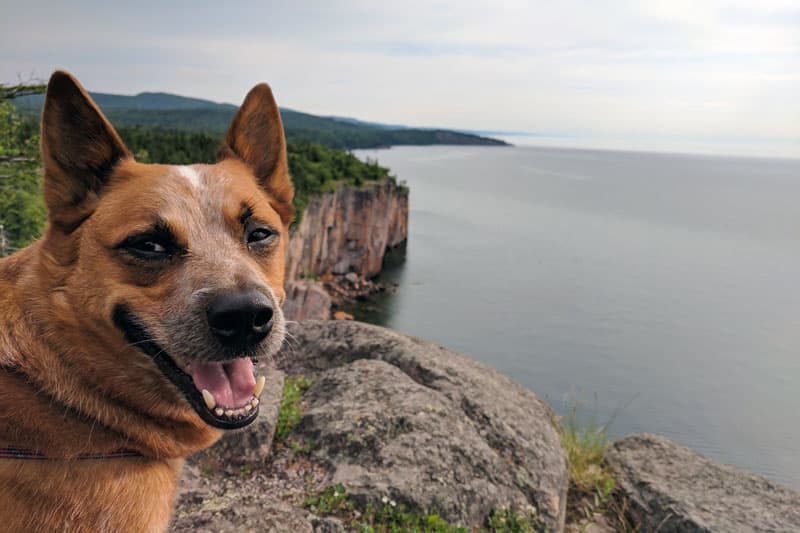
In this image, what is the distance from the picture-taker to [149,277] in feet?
10.9

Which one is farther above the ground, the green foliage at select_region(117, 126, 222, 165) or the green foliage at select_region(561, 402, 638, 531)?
the green foliage at select_region(117, 126, 222, 165)

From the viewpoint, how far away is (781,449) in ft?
123

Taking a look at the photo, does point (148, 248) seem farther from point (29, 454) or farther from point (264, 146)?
point (264, 146)

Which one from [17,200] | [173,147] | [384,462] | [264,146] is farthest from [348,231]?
[264,146]

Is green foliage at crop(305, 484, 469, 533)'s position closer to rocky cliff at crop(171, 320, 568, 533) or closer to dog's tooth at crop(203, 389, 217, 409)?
rocky cliff at crop(171, 320, 568, 533)

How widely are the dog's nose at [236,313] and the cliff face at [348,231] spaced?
49545 mm

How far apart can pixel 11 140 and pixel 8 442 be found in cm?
3035

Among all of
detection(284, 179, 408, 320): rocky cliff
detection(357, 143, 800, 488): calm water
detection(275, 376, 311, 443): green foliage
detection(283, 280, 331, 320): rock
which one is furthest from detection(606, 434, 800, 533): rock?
detection(284, 179, 408, 320): rocky cliff

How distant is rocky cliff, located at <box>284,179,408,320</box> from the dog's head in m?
41.4

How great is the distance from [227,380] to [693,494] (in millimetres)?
7352

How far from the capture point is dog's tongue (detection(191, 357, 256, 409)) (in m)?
3.36

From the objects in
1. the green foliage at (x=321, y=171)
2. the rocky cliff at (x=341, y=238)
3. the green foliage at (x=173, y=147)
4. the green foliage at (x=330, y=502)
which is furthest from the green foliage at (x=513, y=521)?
the green foliage at (x=173, y=147)

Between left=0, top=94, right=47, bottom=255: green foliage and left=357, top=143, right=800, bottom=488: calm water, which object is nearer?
left=0, top=94, right=47, bottom=255: green foliage

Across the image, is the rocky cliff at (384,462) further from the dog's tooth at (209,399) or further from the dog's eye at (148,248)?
the dog's eye at (148,248)
